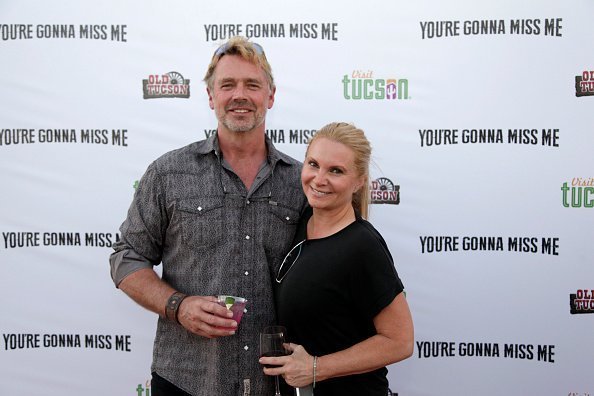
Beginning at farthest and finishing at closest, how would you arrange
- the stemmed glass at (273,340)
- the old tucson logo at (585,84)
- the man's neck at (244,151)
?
the old tucson logo at (585,84), the man's neck at (244,151), the stemmed glass at (273,340)

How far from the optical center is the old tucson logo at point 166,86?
278cm

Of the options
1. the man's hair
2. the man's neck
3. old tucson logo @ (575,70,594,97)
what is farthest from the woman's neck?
old tucson logo @ (575,70,594,97)

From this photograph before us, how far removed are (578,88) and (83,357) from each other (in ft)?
9.57

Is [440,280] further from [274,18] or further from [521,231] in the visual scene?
[274,18]

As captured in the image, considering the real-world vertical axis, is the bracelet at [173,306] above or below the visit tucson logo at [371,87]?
below

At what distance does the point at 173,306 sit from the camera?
1.74 metres

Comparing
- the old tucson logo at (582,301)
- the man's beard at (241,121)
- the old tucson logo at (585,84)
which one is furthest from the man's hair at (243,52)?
the old tucson logo at (582,301)

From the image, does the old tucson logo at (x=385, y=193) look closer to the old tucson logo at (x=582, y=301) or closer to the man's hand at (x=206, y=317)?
the old tucson logo at (x=582, y=301)

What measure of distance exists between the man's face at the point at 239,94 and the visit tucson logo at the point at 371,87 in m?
0.92

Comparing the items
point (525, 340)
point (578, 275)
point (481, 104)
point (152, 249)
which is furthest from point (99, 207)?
point (578, 275)

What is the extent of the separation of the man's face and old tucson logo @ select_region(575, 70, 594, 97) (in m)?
1.73

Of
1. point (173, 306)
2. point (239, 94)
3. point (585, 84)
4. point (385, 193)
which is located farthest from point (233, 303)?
point (585, 84)

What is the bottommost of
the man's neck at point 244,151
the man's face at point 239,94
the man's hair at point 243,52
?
the man's neck at point 244,151

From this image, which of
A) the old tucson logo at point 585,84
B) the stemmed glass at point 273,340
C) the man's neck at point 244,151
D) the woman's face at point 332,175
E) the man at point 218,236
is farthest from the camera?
the old tucson logo at point 585,84
